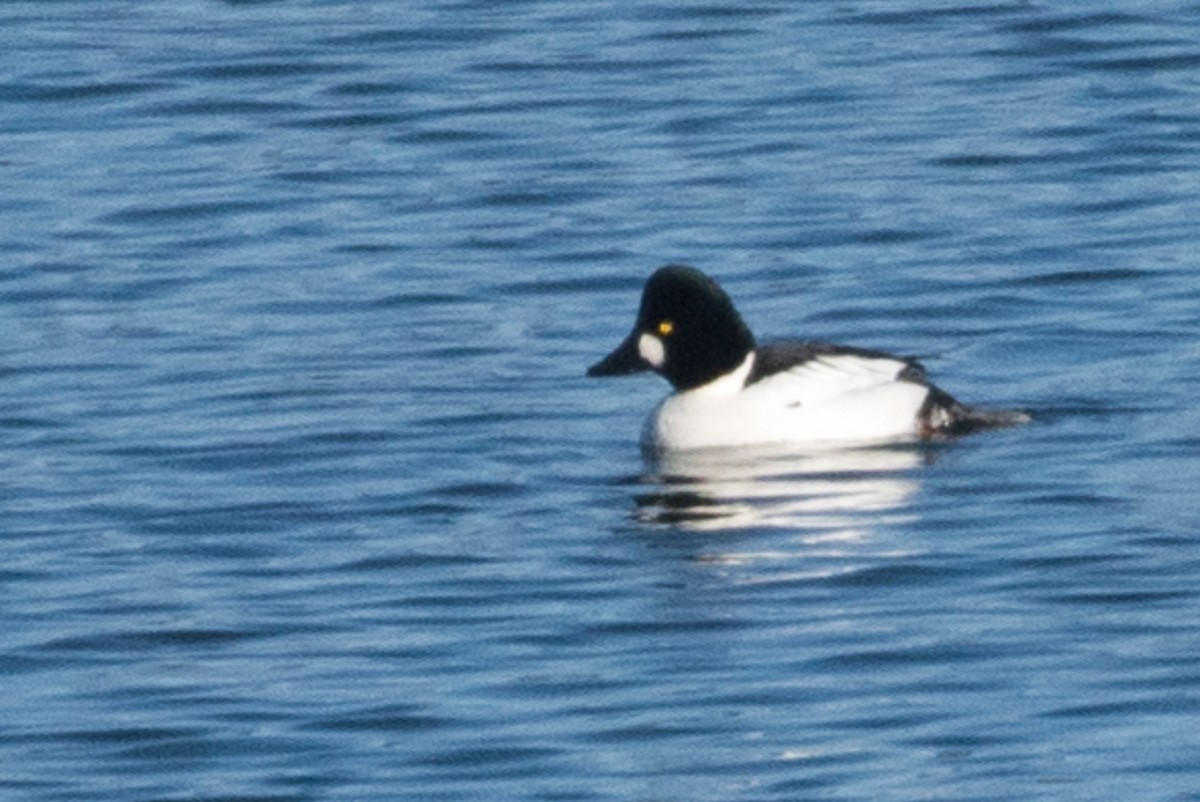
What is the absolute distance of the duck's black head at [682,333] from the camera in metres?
15.5

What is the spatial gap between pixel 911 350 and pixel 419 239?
10.6 feet

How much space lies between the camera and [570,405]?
15898 mm

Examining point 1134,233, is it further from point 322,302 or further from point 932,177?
point 322,302

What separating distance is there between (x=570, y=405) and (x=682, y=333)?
2.08 ft

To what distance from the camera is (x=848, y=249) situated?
1836 cm

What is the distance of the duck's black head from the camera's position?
15.5 metres

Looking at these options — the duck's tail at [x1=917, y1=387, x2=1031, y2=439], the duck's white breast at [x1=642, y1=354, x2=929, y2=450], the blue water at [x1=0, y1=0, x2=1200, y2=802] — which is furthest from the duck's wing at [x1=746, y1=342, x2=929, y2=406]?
the blue water at [x1=0, y1=0, x2=1200, y2=802]

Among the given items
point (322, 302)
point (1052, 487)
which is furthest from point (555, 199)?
point (1052, 487)

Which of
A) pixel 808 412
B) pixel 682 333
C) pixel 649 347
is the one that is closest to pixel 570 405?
pixel 649 347

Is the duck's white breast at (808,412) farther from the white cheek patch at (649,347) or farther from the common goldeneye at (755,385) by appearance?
the white cheek patch at (649,347)

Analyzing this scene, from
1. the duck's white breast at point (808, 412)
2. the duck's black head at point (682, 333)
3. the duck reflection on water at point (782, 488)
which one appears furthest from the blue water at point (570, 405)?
the duck's black head at point (682, 333)

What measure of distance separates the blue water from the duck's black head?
1.05 ft

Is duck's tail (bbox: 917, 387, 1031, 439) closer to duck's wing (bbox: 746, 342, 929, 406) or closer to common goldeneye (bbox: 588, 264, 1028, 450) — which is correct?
common goldeneye (bbox: 588, 264, 1028, 450)

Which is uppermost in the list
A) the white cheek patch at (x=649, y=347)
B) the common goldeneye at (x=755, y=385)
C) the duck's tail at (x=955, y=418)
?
the white cheek patch at (x=649, y=347)
